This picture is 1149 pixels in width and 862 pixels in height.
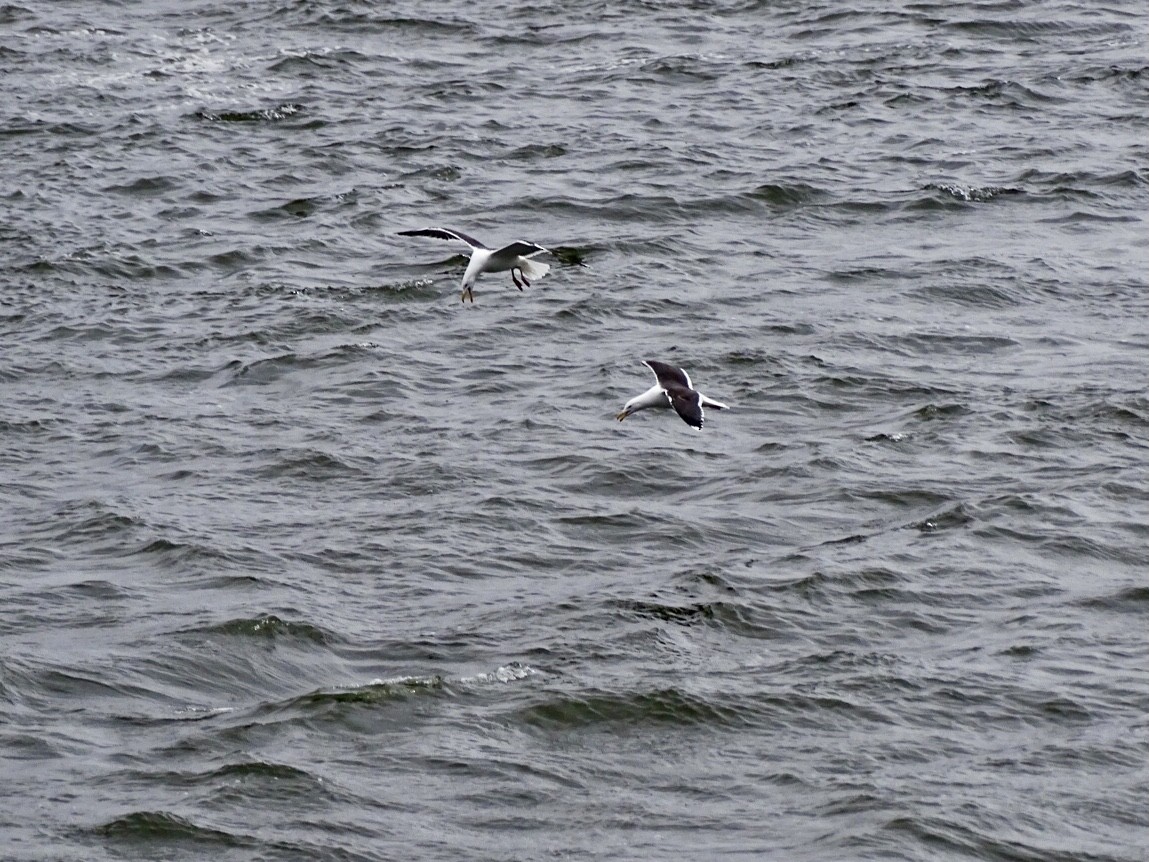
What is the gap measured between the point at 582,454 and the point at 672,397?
2544 mm

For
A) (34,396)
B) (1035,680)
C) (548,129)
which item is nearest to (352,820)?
(1035,680)

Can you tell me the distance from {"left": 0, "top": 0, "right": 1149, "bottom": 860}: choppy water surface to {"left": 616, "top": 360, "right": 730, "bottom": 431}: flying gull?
896 millimetres

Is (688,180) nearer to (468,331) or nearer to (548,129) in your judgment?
(548,129)

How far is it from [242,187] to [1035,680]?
50.8ft

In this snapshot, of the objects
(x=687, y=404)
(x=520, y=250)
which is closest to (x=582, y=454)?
(x=520, y=250)

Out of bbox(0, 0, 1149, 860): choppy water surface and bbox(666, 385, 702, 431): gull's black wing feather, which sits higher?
bbox(666, 385, 702, 431): gull's black wing feather

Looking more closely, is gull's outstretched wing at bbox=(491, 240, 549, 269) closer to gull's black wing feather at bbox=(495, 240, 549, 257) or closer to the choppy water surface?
gull's black wing feather at bbox=(495, 240, 549, 257)

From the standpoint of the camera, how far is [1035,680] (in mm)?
15711

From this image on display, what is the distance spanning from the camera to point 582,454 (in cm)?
2005

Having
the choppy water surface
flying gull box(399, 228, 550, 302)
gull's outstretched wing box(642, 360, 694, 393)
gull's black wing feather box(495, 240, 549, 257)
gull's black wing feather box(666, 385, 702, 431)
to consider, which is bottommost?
the choppy water surface

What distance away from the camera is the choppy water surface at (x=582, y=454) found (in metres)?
14.5

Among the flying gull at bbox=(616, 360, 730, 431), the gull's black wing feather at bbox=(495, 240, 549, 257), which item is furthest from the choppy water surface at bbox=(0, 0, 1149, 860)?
the gull's black wing feather at bbox=(495, 240, 549, 257)

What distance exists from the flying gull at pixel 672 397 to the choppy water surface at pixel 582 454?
0.90 m

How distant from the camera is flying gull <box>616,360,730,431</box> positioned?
676 inches
